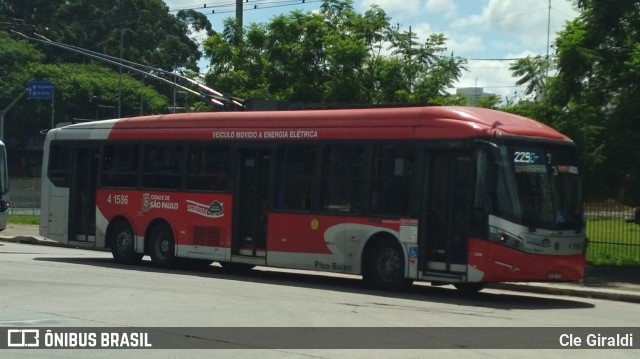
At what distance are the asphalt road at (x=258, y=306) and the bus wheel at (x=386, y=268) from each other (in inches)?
10.7

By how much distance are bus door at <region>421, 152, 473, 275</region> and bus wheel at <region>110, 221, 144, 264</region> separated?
8160 millimetres

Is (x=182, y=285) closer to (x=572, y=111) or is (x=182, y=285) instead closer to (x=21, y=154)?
(x=572, y=111)

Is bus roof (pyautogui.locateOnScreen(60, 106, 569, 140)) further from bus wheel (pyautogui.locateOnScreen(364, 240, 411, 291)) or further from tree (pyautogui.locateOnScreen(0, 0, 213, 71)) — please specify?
tree (pyautogui.locateOnScreen(0, 0, 213, 71))

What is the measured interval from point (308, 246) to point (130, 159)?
229 inches

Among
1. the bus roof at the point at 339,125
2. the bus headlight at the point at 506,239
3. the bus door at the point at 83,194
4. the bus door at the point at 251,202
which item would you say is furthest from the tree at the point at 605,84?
the bus door at the point at 83,194

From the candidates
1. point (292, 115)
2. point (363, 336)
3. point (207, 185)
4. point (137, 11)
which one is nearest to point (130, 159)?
point (207, 185)

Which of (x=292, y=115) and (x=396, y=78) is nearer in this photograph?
(x=292, y=115)

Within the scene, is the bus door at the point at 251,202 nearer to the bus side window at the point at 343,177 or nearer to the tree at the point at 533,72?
the bus side window at the point at 343,177

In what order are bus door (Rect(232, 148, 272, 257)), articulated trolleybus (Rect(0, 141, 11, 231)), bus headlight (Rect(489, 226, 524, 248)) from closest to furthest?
1. bus headlight (Rect(489, 226, 524, 248))
2. bus door (Rect(232, 148, 272, 257))
3. articulated trolleybus (Rect(0, 141, 11, 231))

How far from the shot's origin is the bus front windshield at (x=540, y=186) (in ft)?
56.6

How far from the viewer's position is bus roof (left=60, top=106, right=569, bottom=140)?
17828mm

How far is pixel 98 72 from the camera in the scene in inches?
3386

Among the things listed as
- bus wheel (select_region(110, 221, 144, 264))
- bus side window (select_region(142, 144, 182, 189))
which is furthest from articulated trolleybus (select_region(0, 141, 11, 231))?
bus side window (select_region(142, 144, 182, 189))

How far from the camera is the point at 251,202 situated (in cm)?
2119
